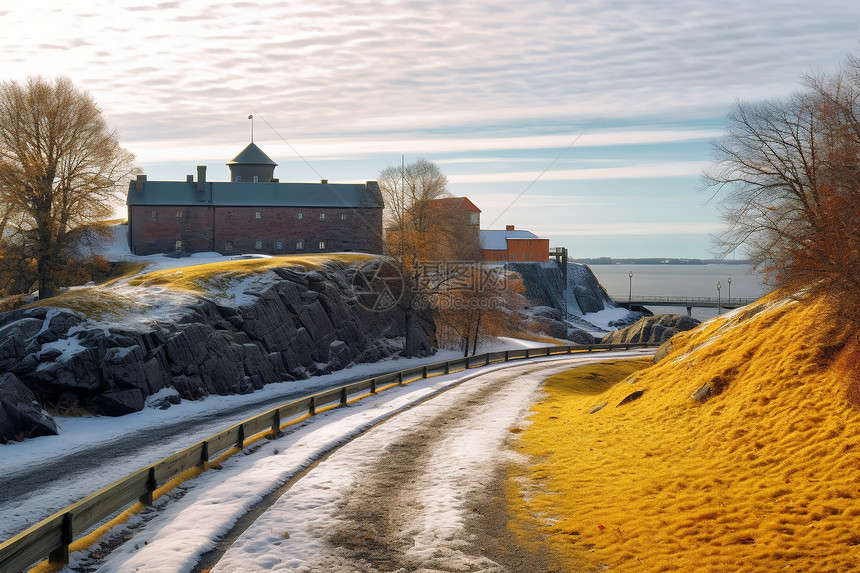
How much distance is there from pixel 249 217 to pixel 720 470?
230 ft

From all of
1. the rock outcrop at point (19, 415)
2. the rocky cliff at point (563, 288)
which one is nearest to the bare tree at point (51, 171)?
the rock outcrop at point (19, 415)

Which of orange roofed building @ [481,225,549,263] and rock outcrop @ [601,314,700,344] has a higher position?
orange roofed building @ [481,225,549,263]

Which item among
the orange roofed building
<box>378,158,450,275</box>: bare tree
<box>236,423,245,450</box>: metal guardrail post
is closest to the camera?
<box>236,423,245,450</box>: metal guardrail post

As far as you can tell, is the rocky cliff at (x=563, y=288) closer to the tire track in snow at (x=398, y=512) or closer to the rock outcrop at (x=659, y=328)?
the rock outcrop at (x=659, y=328)

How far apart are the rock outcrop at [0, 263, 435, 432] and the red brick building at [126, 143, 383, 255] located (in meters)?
25.0

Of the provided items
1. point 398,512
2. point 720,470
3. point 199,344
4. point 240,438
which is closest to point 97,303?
point 199,344

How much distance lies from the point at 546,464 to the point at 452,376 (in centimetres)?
2024

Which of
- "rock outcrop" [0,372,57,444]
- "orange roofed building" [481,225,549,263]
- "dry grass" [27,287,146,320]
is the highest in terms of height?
"orange roofed building" [481,225,549,263]

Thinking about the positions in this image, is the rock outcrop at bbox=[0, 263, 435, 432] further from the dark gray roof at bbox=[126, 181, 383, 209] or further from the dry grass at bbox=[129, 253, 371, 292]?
the dark gray roof at bbox=[126, 181, 383, 209]

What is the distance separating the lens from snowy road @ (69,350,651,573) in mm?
10867

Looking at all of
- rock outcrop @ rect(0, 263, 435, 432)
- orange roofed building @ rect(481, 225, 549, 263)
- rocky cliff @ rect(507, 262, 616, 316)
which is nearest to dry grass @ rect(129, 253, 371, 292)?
rock outcrop @ rect(0, 263, 435, 432)

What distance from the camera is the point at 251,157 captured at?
286ft

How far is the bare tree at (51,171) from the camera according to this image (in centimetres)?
4441

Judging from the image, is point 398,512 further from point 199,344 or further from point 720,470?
point 199,344
